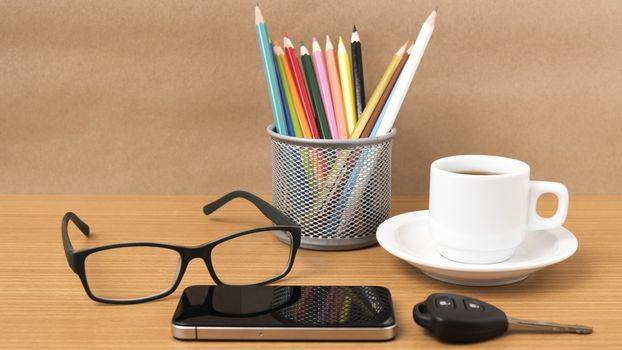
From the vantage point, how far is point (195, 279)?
2.01 feet

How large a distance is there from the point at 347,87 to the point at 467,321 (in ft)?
1.01

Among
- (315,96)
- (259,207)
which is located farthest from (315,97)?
(259,207)

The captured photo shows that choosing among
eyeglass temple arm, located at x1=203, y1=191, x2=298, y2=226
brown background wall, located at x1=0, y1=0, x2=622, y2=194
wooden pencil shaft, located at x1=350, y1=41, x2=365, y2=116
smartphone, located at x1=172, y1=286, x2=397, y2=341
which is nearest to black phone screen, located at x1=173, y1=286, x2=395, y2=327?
smartphone, located at x1=172, y1=286, x2=397, y2=341

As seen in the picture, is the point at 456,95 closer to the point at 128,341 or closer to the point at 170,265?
the point at 170,265

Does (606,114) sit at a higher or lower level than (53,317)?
higher

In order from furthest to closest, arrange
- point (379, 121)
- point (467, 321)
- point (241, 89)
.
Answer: point (241, 89)
point (379, 121)
point (467, 321)

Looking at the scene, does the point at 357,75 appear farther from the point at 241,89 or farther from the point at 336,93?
the point at 241,89

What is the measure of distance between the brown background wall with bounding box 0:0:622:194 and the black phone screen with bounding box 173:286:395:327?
33 cm

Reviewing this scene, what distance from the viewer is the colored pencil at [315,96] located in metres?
0.70

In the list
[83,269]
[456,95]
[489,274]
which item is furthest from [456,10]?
[83,269]

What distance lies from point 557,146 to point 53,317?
60cm

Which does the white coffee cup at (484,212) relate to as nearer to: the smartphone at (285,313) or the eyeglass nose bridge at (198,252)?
the smartphone at (285,313)

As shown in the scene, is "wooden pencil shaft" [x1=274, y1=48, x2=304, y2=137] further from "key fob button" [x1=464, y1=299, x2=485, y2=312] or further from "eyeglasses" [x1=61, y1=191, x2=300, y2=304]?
"key fob button" [x1=464, y1=299, x2=485, y2=312]

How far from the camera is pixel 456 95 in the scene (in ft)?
2.74
